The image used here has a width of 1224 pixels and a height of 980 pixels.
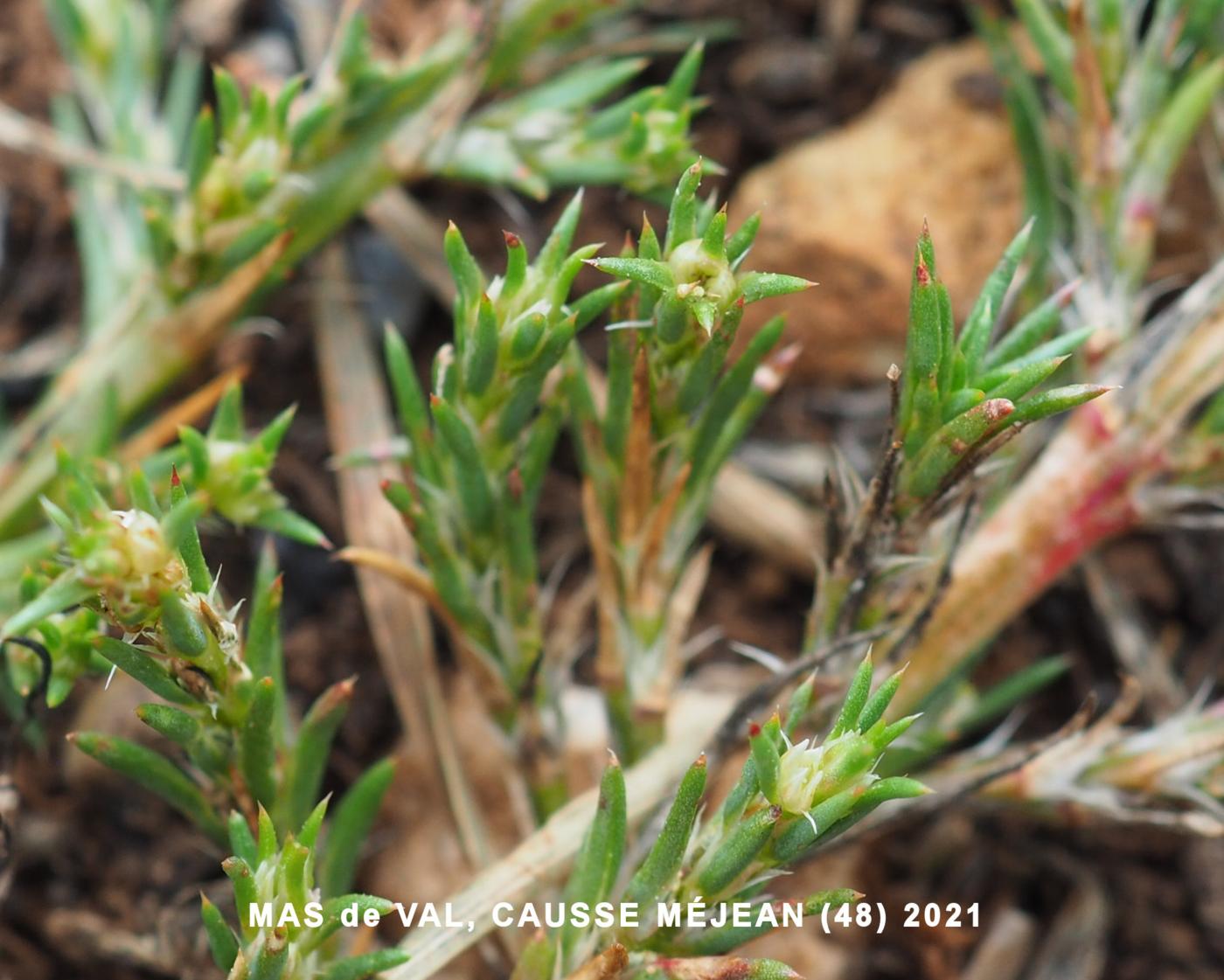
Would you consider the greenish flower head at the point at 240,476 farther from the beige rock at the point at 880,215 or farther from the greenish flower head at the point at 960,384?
the beige rock at the point at 880,215

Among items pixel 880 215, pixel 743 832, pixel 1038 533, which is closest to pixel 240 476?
pixel 743 832

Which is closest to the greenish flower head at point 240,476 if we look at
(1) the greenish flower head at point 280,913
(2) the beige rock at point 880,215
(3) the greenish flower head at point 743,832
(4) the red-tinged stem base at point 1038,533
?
(1) the greenish flower head at point 280,913

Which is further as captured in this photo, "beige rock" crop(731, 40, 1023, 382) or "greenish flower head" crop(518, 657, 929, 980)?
"beige rock" crop(731, 40, 1023, 382)

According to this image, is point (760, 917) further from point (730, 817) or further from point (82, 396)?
point (82, 396)

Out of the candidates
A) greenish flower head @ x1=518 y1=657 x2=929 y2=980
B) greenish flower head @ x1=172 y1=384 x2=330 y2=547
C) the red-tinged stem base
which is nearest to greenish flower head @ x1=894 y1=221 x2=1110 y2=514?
greenish flower head @ x1=518 y1=657 x2=929 y2=980

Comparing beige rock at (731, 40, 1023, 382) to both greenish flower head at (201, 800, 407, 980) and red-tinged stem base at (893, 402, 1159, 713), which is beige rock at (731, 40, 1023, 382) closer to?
red-tinged stem base at (893, 402, 1159, 713)

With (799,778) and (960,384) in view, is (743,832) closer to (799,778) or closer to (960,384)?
(799,778)

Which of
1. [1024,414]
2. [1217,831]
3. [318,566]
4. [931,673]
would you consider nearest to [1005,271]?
[1024,414]

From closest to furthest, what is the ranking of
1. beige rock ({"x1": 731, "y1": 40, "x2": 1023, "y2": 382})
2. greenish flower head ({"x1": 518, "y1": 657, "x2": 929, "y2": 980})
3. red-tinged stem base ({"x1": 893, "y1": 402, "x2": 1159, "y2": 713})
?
greenish flower head ({"x1": 518, "y1": 657, "x2": 929, "y2": 980}), red-tinged stem base ({"x1": 893, "y1": 402, "x2": 1159, "y2": 713}), beige rock ({"x1": 731, "y1": 40, "x2": 1023, "y2": 382})
